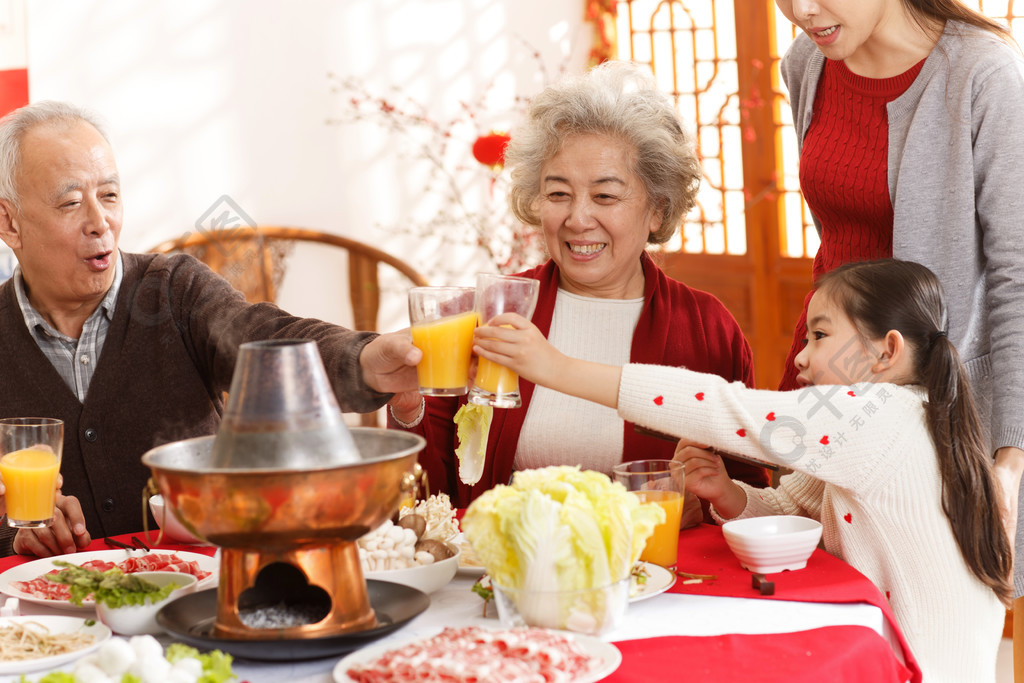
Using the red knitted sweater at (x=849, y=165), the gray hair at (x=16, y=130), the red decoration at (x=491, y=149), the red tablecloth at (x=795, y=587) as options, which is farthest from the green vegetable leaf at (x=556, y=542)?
the red decoration at (x=491, y=149)

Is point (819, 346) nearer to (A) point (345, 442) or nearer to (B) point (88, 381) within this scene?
(A) point (345, 442)

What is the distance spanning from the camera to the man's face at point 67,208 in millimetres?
2232

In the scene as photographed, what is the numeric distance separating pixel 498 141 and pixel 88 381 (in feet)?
9.03

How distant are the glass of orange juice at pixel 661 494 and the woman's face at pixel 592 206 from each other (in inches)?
31.4

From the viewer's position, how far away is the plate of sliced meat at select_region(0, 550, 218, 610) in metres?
1.53

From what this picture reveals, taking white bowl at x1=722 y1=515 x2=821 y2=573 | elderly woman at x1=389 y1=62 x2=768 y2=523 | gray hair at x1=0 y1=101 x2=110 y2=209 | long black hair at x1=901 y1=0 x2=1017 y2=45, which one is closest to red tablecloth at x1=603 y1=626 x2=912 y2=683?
white bowl at x1=722 y1=515 x2=821 y2=573

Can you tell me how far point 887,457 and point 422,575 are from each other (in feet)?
2.56

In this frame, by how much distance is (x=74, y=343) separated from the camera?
2342 mm

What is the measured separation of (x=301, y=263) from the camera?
179 inches

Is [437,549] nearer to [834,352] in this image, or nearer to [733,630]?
[733,630]

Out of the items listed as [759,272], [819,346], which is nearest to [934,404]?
[819,346]

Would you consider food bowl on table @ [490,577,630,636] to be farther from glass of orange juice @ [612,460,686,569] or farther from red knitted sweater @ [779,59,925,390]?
red knitted sweater @ [779,59,925,390]

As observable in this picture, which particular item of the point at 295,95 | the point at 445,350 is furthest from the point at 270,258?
the point at 445,350

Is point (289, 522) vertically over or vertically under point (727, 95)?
under
